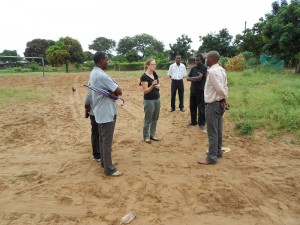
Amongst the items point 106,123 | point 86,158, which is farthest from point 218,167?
point 86,158

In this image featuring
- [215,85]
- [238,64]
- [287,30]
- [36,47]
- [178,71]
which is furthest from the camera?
[36,47]

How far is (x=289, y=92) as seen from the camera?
344 inches

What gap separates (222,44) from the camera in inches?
1277

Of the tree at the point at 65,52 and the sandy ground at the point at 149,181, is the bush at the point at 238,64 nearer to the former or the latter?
the sandy ground at the point at 149,181

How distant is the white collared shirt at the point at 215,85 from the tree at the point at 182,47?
104 ft

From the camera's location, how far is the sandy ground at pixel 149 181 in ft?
10.5

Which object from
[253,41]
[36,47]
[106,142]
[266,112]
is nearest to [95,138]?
[106,142]

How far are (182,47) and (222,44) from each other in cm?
520

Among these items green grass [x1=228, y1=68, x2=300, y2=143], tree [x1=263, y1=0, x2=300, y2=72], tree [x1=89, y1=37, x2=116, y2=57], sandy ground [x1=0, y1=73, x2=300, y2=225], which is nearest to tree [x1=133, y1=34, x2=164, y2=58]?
tree [x1=89, y1=37, x2=116, y2=57]

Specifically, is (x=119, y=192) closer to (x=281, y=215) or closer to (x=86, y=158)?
(x=86, y=158)

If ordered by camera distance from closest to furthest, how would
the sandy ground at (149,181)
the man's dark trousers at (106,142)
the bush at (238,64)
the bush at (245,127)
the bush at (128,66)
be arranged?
the sandy ground at (149,181) → the man's dark trousers at (106,142) → the bush at (245,127) → the bush at (238,64) → the bush at (128,66)

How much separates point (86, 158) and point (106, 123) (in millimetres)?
1284

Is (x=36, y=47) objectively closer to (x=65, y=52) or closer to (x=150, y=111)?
(x=65, y=52)

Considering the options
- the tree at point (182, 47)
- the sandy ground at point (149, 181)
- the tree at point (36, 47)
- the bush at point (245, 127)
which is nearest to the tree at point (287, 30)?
the bush at point (245, 127)
